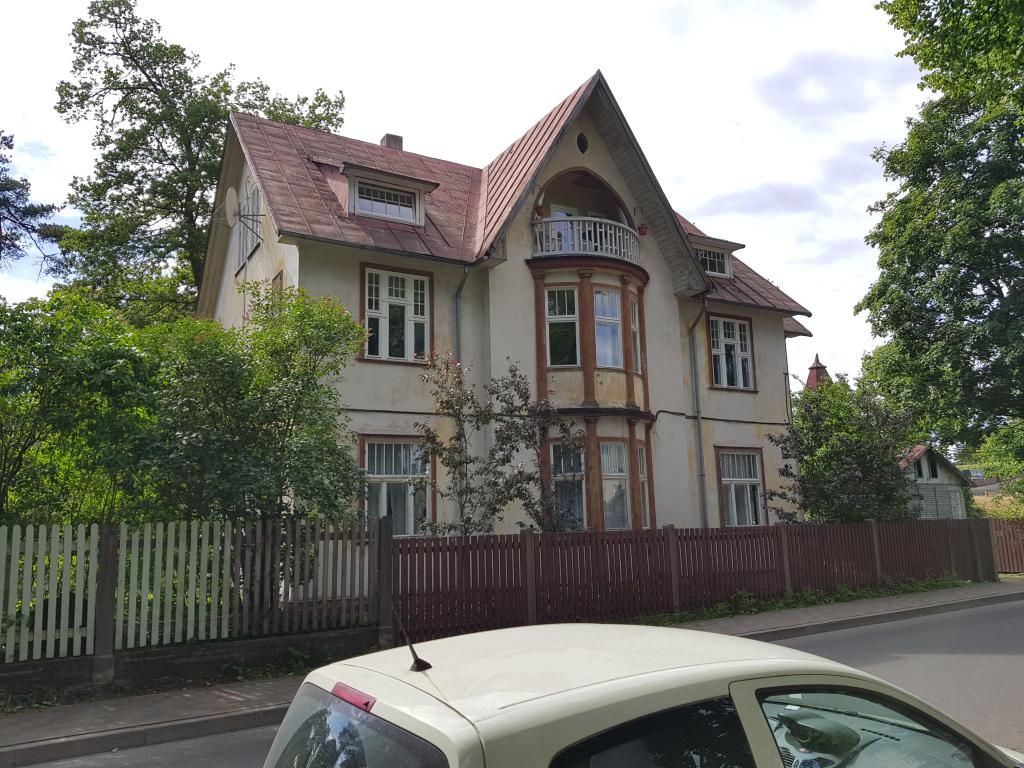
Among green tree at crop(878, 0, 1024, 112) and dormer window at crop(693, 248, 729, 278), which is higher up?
green tree at crop(878, 0, 1024, 112)

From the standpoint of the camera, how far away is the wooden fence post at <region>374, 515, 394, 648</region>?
10.7 meters

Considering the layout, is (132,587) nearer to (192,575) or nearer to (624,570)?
(192,575)

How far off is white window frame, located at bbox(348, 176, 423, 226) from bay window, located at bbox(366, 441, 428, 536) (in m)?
5.19

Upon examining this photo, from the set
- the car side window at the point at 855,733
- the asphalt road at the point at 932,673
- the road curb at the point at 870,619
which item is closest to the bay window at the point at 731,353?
the road curb at the point at 870,619

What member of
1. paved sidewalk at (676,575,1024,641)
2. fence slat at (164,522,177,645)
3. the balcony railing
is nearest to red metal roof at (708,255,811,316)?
the balcony railing

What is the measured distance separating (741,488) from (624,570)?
8.74 metres

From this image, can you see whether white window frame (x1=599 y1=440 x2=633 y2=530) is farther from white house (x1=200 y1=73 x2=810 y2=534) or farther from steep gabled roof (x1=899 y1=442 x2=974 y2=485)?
steep gabled roof (x1=899 y1=442 x2=974 y2=485)

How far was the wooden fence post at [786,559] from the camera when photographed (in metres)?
16.0

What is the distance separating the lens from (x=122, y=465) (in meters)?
9.67

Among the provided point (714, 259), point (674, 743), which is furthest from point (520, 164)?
point (674, 743)

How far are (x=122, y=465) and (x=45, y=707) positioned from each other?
2.80 m

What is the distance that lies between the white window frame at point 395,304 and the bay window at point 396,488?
197 centimetres

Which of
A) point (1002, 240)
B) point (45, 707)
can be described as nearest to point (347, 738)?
point (45, 707)

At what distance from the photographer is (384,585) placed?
10859 millimetres
